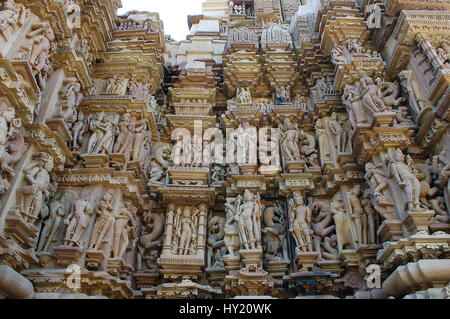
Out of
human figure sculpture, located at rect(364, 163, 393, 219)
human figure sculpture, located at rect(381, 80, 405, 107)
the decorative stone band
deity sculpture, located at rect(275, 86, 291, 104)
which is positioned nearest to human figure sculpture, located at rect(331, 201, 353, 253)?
human figure sculpture, located at rect(364, 163, 393, 219)

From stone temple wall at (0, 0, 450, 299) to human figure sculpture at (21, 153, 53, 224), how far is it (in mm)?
27

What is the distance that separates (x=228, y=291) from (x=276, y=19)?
1000 centimetres

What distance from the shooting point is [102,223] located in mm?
6258

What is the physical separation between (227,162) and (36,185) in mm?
3802

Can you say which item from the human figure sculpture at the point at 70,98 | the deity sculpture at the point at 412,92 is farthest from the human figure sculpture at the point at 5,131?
the deity sculpture at the point at 412,92

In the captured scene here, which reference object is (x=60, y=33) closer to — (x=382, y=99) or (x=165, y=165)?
(x=165, y=165)

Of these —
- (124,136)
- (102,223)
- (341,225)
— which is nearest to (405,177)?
(341,225)

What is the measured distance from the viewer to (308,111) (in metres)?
8.83

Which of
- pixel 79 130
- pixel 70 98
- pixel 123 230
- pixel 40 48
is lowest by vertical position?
pixel 123 230

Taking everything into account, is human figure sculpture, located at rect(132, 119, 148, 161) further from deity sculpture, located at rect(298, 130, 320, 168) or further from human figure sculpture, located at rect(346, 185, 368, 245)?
human figure sculpture, located at rect(346, 185, 368, 245)

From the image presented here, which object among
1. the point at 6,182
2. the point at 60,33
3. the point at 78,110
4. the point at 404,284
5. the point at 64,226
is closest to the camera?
the point at 404,284

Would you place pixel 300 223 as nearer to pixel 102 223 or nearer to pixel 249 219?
pixel 249 219

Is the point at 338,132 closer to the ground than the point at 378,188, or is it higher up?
higher up

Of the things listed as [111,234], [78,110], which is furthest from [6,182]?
[78,110]
